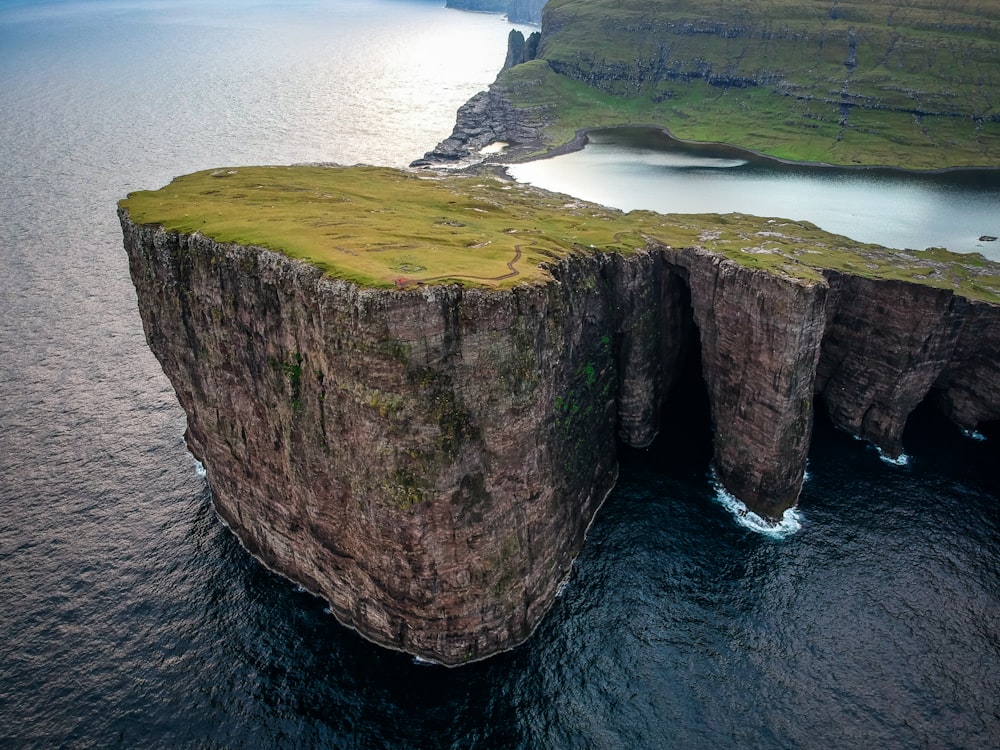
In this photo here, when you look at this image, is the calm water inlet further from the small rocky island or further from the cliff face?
the cliff face

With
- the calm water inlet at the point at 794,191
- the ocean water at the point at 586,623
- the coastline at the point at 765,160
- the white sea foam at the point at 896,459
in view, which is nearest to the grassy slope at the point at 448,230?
the white sea foam at the point at 896,459

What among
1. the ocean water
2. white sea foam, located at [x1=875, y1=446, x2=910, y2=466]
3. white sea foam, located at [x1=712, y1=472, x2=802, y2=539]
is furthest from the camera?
white sea foam, located at [x1=875, y1=446, x2=910, y2=466]

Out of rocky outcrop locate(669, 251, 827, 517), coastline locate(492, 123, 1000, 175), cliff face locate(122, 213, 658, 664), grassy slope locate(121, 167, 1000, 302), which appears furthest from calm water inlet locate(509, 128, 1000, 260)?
cliff face locate(122, 213, 658, 664)

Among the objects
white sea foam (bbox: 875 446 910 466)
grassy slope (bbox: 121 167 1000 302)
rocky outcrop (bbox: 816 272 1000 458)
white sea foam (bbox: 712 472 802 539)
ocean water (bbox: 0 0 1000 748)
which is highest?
grassy slope (bbox: 121 167 1000 302)

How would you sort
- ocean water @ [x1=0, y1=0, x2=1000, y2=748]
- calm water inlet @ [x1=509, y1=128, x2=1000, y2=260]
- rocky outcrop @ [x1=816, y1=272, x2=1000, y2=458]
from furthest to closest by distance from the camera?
calm water inlet @ [x1=509, y1=128, x2=1000, y2=260]
rocky outcrop @ [x1=816, y1=272, x2=1000, y2=458]
ocean water @ [x1=0, y1=0, x2=1000, y2=748]

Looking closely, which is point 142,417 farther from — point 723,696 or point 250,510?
point 723,696

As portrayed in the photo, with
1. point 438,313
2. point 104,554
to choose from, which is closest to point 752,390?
point 438,313
